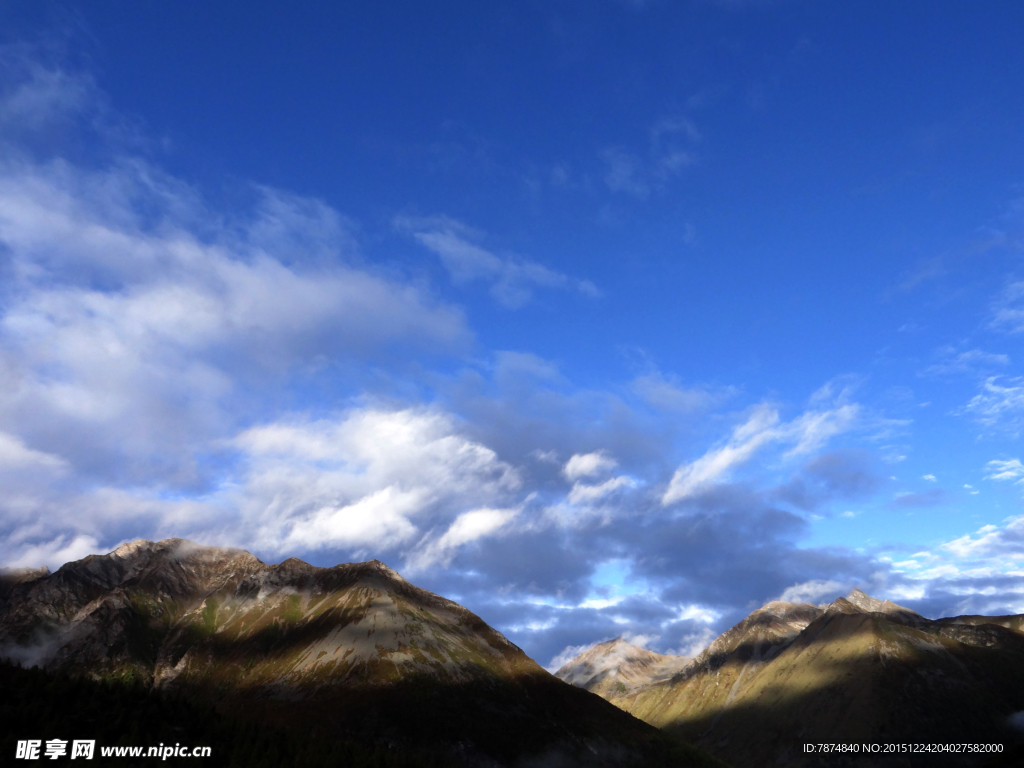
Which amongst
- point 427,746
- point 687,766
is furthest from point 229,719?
point 687,766

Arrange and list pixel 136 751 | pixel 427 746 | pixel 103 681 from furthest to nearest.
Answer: pixel 427 746 → pixel 103 681 → pixel 136 751

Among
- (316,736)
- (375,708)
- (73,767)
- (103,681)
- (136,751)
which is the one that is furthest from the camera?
(375,708)

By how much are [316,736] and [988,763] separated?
66.0 metres

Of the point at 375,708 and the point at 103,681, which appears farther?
the point at 375,708

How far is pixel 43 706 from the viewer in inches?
1394

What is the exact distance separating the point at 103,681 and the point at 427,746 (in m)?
153

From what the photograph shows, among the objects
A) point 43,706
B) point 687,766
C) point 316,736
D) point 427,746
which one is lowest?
point 687,766

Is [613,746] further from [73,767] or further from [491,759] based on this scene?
[73,767]

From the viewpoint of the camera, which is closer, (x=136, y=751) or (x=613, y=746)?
(x=136, y=751)

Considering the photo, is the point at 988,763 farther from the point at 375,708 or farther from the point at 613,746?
the point at 375,708

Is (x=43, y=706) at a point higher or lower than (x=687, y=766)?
higher

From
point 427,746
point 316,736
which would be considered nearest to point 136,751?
point 316,736

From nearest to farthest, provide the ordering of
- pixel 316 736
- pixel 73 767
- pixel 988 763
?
pixel 73 767
pixel 316 736
pixel 988 763

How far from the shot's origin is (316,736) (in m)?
44.6
